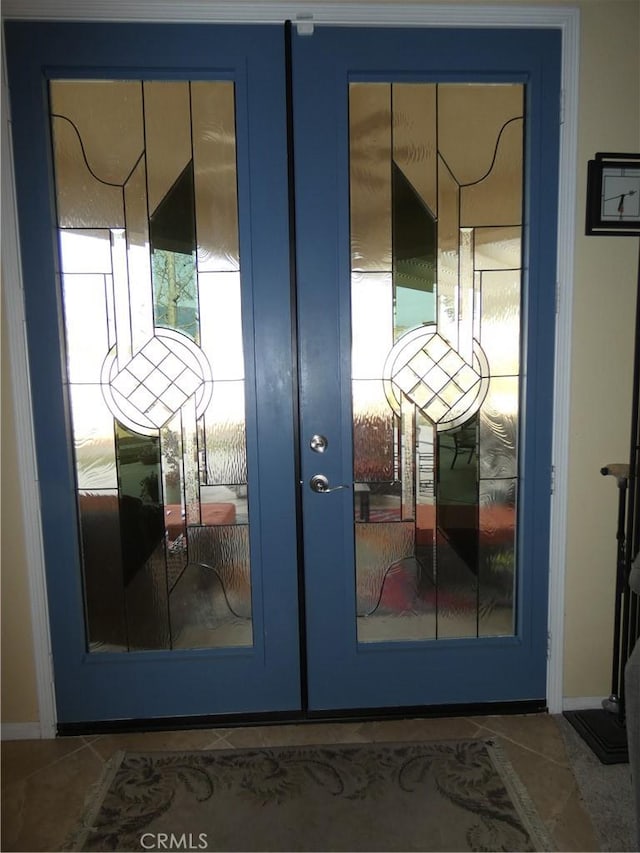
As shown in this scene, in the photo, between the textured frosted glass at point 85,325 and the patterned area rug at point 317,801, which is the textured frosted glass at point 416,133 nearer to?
the textured frosted glass at point 85,325

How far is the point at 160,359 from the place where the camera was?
2.17 m

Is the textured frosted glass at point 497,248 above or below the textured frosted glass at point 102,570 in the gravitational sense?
above

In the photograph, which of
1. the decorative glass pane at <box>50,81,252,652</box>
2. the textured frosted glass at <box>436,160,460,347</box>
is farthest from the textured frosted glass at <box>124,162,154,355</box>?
the textured frosted glass at <box>436,160,460,347</box>

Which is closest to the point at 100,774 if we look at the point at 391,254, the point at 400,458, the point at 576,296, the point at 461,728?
the point at 461,728

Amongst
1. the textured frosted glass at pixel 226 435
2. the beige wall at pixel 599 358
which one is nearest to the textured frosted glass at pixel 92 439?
the textured frosted glass at pixel 226 435

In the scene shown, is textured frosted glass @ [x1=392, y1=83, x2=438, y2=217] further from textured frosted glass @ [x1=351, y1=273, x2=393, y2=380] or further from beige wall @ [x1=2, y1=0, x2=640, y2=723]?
beige wall @ [x1=2, y1=0, x2=640, y2=723]

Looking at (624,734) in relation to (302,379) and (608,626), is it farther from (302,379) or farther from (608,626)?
(302,379)

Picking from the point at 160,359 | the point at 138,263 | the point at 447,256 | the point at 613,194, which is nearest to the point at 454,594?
the point at 447,256

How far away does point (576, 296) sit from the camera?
2188mm

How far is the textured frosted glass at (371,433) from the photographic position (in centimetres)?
221

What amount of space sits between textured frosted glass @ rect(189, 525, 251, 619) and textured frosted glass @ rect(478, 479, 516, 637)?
3.00 feet

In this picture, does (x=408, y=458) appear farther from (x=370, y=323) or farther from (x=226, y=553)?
(x=226, y=553)

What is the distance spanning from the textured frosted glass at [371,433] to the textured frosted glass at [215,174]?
668mm

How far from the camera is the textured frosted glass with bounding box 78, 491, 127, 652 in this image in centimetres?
222
